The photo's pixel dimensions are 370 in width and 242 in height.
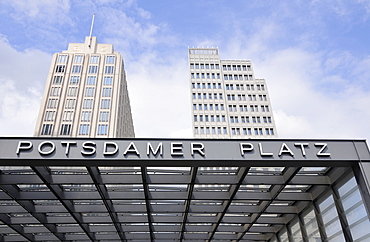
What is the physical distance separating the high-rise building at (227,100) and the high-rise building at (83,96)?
71.6 feet

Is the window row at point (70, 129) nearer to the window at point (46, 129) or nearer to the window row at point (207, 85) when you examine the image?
the window at point (46, 129)

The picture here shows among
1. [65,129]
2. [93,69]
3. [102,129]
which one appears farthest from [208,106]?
[65,129]

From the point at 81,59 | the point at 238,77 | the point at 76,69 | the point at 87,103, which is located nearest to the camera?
the point at 87,103

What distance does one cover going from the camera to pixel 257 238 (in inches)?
722

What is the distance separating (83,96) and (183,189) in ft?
230

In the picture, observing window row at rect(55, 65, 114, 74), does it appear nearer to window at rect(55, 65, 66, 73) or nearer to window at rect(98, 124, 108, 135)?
window at rect(55, 65, 66, 73)

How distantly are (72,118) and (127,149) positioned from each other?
6902cm

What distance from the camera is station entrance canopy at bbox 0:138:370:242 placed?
8.54 metres

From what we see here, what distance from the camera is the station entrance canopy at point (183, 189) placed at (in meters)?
8.54

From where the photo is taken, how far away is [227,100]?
8875 cm

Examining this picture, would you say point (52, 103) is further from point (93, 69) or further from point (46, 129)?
point (93, 69)

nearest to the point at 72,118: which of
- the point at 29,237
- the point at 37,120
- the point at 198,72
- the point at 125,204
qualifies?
the point at 37,120

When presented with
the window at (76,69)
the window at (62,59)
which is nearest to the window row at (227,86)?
the window at (76,69)

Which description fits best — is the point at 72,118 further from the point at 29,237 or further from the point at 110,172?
the point at 110,172
